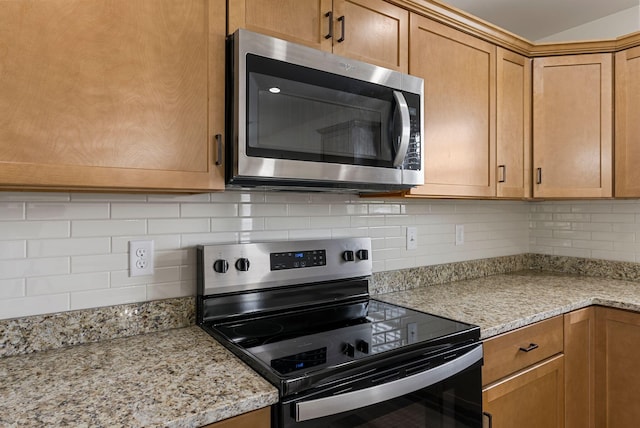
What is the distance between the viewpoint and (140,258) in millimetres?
1371

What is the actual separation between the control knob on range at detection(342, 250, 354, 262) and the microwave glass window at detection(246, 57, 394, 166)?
0.44 metres

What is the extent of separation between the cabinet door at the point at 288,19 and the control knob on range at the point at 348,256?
0.79 meters

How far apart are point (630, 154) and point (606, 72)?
441mm

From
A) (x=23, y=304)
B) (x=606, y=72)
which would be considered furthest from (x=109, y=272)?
(x=606, y=72)


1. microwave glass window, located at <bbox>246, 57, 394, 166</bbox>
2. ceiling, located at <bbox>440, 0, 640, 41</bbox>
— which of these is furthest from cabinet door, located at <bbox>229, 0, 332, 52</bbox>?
ceiling, located at <bbox>440, 0, 640, 41</bbox>

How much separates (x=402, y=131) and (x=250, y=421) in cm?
104

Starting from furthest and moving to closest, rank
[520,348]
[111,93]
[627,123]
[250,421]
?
[627,123]
[520,348]
[111,93]
[250,421]

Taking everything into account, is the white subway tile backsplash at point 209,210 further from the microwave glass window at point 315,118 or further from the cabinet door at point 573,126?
the cabinet door at point 573,126

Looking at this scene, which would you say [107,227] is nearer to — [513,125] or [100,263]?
[100,263]

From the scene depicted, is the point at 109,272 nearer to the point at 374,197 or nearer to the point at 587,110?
the point at 374,197

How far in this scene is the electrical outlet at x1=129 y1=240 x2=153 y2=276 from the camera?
1355 mm

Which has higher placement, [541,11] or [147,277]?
[541,11]

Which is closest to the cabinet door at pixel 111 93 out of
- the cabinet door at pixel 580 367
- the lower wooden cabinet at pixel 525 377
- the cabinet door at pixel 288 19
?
the cabinet door at pixel 288 19

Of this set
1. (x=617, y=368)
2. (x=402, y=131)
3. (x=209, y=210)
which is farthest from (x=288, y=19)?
(x=617, y=368)
